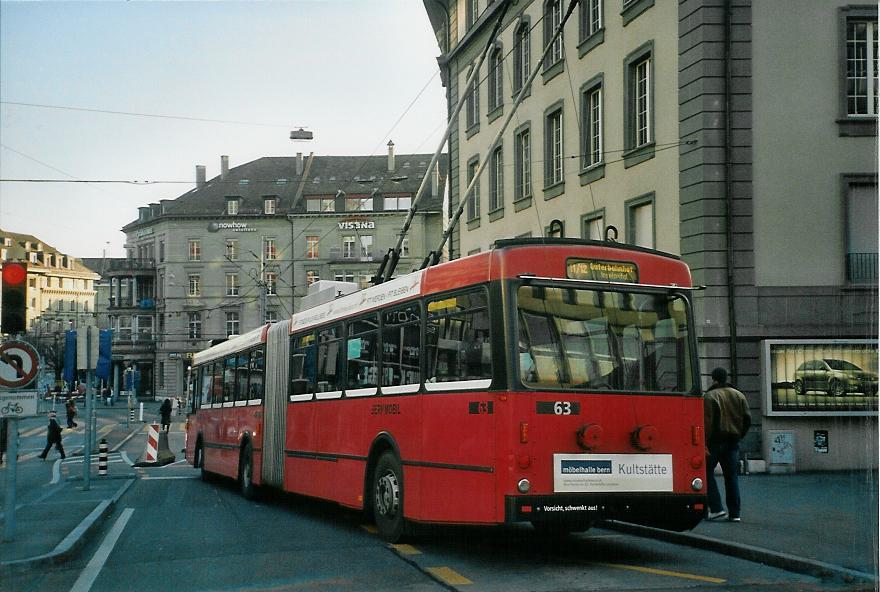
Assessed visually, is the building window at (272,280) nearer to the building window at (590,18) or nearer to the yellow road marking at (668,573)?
the building window at (590,18)

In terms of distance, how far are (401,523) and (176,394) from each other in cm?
7815

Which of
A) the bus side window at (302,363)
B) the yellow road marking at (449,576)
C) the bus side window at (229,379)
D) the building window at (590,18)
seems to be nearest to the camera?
the yellow road marking at (449,576)

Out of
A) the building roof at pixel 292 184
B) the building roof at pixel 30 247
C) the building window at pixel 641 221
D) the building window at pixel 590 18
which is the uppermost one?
the building roof at pixel 292 184

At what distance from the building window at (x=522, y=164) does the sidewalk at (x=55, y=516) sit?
41.6ft

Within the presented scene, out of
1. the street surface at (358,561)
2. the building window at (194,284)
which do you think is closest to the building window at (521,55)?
the street surface at (358,561)

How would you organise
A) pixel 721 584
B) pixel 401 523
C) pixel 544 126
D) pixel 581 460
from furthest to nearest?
pixel 544 126, pixel 401 523, pixel 581 460, pixel 721 584

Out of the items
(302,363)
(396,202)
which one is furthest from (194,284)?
(302,363)

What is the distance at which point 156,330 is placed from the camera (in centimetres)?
8900

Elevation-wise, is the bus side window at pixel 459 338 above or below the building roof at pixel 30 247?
below

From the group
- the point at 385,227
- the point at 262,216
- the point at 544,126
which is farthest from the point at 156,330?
the point at 544,126

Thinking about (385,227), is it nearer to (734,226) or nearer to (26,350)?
(734,226)

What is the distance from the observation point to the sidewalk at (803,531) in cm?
985

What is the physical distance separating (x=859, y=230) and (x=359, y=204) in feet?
220

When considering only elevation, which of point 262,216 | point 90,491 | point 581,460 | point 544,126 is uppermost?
point 262,216
